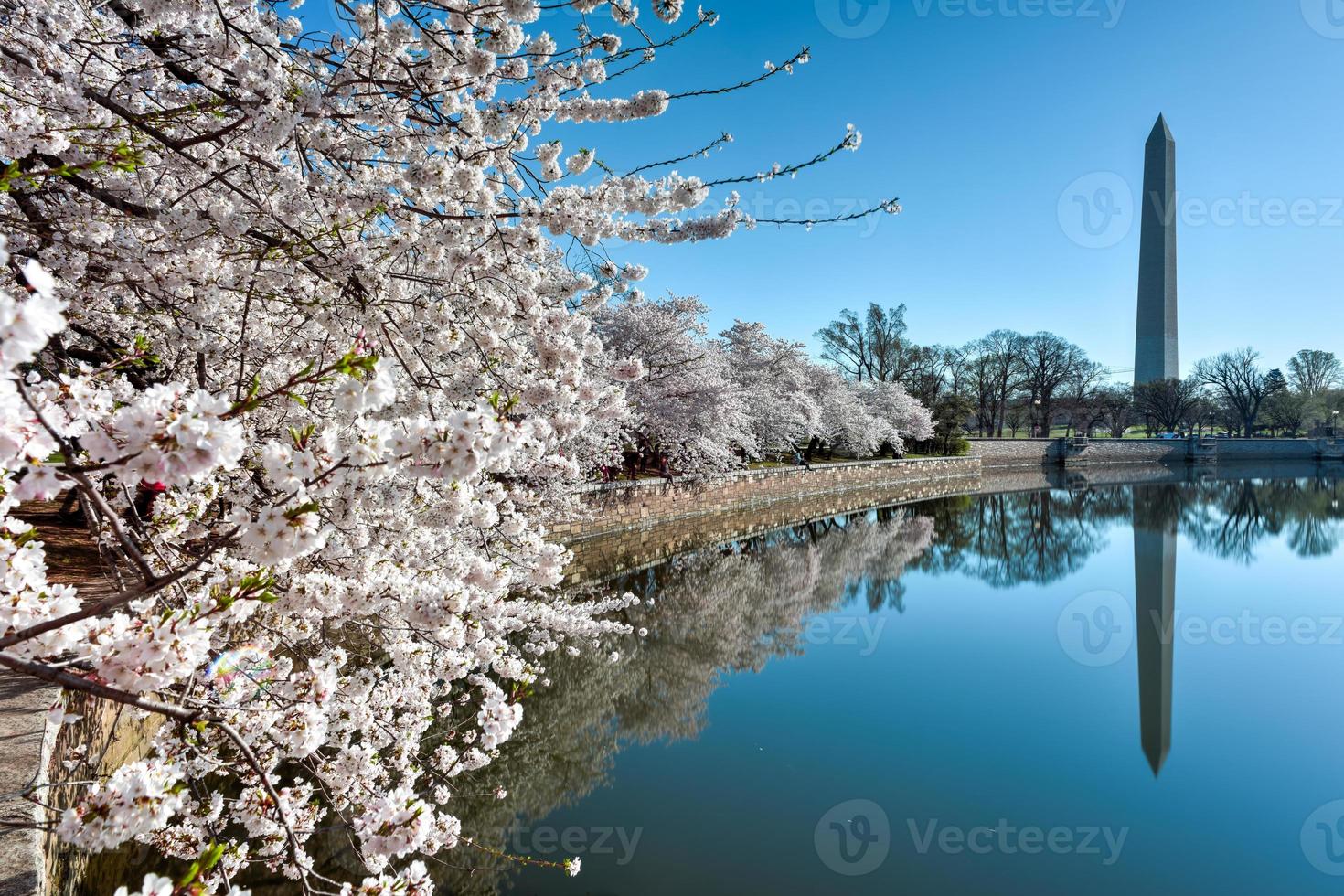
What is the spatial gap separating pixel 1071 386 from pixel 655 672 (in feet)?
149

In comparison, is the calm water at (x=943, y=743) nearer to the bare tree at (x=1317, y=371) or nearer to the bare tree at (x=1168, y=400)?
the bare tree at (x=1168, y=400)

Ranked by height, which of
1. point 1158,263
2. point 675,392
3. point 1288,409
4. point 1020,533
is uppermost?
point 1158,263

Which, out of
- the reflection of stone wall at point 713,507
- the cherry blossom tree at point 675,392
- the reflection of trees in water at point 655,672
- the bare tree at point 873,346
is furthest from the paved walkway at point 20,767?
the bare tree at point 873,346

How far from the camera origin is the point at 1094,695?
6.74m

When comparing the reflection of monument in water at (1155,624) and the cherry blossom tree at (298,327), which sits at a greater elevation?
the cherry blossom tree at (298,327)

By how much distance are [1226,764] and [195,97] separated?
26.7 feet

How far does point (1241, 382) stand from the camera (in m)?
46.1

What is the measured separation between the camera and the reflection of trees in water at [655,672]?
4457 mm

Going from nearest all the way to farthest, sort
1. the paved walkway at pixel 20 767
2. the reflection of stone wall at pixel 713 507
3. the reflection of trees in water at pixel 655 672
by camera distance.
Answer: the paved walkway at pixel 20 767
the reflection of trees in water at pixel 655 672
the reflection of stone wall at pixel 713 507

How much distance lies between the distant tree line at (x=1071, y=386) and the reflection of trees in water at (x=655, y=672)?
25572 mm

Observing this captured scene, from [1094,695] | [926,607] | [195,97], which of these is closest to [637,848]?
[195,97]

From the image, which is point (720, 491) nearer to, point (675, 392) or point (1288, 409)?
point (675, 392)

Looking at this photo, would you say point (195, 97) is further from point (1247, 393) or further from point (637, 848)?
point (1247, 393)

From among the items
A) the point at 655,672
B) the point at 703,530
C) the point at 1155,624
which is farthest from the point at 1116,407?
the point at 655,672
